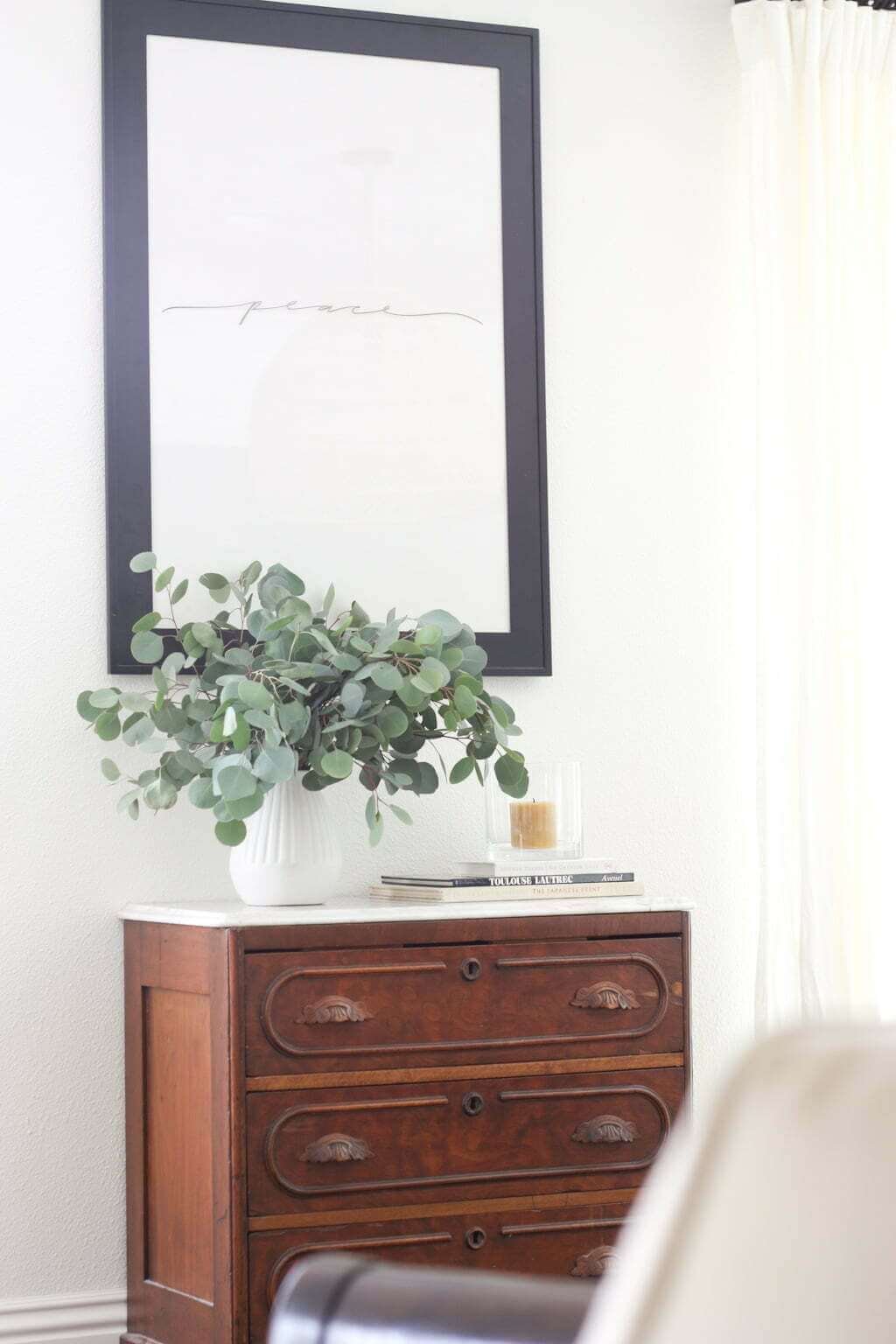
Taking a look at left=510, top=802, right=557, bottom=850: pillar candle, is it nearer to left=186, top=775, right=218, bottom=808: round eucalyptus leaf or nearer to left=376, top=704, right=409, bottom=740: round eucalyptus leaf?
left=376, top=704, right=409, bottom=740: round eucalyptus leaf

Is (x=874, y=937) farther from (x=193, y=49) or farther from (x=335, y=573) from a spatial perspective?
(x=193, y=49)

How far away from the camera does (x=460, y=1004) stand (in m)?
2.20

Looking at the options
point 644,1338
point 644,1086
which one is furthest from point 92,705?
point 644,1338

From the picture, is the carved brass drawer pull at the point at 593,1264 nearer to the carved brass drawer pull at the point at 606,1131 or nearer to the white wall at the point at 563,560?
the carved brass drawer pull at the point at 606,1131

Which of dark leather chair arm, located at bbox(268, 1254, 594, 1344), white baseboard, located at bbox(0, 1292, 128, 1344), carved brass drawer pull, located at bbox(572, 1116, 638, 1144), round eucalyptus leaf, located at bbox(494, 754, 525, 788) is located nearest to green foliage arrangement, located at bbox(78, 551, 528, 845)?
round eucalyptus leaf, located at bbox(494, 754, 525, 788)

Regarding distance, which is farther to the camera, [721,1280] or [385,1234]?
[385,1234]

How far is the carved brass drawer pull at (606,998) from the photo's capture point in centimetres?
226

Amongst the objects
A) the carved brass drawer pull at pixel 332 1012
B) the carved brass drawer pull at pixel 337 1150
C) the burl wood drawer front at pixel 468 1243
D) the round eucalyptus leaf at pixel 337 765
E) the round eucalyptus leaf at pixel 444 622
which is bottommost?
the burl wood drawer front at pixel 468 1243

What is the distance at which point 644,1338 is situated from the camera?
0.42 meters

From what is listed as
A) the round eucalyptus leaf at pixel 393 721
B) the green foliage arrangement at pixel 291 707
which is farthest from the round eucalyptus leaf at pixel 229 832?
the round eucalyptus leaf at pixel 393 721

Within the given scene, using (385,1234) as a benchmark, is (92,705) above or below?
above

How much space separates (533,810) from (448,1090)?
48 cm

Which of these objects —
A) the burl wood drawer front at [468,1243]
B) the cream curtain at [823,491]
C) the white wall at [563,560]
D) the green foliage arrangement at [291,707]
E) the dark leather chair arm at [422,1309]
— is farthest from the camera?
the cream curtain at [823,491]

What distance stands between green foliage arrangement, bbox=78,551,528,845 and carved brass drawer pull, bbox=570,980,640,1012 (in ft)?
1.03
